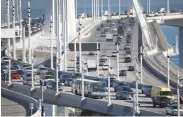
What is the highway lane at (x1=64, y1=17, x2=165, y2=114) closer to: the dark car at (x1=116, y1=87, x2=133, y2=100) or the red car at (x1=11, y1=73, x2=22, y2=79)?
the dark car at (x1=116, y1=87, x2=133, y2=100)

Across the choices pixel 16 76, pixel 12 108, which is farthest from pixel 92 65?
pixel 12 108

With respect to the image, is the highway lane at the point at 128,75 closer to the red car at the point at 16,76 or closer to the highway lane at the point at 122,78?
the highway lane at the point at 122,78

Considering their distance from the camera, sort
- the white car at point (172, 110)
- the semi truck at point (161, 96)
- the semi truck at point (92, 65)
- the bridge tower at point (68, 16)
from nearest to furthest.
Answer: the white car at point (172, 110), the semi truck at point (161, 96), the semi truck at point (92, 65), the bridge tower at point (68, 16)

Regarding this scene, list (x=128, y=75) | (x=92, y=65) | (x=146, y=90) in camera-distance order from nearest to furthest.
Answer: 1. (x=146, y=90)
2. (x=128, y=75)
3. (x=92, y=65)

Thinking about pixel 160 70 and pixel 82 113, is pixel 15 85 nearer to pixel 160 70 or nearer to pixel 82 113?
pixel 82 113

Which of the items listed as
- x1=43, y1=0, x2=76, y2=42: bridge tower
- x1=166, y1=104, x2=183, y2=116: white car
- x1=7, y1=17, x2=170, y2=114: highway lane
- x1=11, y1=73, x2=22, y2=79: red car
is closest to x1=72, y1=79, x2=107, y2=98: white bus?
x1=7, y1=17, x2=170, y2=114: highway lane

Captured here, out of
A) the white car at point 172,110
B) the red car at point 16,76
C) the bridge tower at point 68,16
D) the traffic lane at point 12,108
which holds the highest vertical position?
the bridge tower at point 68,16

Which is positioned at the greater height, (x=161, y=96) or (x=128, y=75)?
(x=161, y=96)

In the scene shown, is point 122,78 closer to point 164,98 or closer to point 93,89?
point 93,89

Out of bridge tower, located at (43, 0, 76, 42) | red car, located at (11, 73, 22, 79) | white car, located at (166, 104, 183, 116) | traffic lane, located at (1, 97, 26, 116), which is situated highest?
bridge tower, located at (43, 0, 76, 42)

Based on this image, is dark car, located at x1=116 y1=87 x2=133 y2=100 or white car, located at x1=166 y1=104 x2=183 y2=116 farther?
dark car, located at x1=116 y1=87 x2=133 y2=100

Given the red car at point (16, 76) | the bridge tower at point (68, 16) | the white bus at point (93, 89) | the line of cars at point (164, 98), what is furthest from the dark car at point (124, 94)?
the bridge tower at point (68, 16)

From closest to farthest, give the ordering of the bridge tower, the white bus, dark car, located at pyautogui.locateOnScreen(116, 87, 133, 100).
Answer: the white bus
dark car, located at pyautogui.locateOnScreen(116, 87, 133, 100)
the bridge tower
